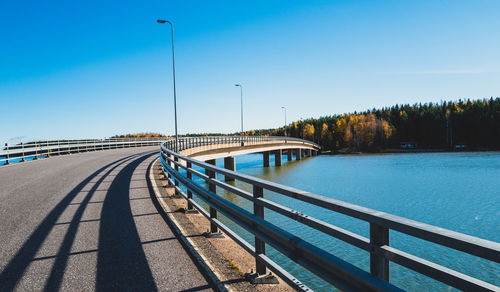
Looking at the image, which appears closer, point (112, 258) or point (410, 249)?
point (112, 258)

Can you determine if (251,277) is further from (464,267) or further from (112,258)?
(464,267)

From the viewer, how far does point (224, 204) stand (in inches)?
183

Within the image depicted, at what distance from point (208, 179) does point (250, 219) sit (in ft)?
5.04

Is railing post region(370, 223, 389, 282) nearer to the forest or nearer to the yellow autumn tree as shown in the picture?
the forest

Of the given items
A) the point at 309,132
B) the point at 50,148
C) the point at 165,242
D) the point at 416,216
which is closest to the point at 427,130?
the point at 309,132

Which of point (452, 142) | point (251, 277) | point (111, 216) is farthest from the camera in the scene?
point (452, 142)

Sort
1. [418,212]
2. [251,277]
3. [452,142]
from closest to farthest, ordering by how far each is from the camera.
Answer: [251,277], [418,212], [452,142]

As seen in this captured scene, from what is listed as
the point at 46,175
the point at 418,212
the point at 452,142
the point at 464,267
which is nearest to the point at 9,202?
the point at 46,175

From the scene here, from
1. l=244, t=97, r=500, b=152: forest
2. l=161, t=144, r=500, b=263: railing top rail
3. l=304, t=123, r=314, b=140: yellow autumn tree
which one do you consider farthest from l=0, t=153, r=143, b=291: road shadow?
l=304, t=123, r=314, b=140: yellow autumn tree

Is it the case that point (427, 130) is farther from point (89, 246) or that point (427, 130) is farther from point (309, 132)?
point (89, 246)

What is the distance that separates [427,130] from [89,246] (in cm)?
12625

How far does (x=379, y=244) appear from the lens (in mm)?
2164

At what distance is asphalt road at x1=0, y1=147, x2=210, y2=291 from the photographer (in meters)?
3.78

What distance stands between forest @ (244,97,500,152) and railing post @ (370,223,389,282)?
360 feet
